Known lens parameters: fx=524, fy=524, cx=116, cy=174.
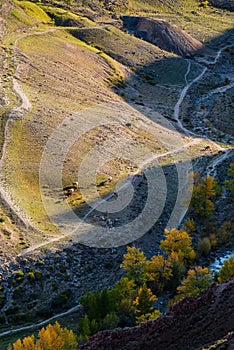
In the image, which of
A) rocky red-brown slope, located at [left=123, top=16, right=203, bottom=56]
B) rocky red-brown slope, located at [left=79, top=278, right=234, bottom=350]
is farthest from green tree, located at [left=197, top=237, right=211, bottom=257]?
rocky red-brown slope, located at [left=123, top=16, right=203, bottom=56]

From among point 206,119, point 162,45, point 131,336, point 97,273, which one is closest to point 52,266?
point 97,273

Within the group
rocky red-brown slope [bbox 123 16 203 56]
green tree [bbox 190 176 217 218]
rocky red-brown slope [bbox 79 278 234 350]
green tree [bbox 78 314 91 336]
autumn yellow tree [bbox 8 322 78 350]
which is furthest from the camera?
rocky red-brown slope [bbox 123 16 203 56]

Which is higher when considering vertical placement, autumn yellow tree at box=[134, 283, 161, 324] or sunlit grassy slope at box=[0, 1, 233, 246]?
sunlit grassy slope at box=[0, 1, 233, 246]

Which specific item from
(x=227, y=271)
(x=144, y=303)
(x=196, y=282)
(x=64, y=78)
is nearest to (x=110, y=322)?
(x=144, y=303)

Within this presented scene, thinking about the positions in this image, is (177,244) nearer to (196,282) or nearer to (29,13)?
(196,282)

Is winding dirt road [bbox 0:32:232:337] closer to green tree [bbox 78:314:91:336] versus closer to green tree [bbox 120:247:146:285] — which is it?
green tree [bbox 78:314:91:336]

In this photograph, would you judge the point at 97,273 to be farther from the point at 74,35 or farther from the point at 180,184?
the point at 74,35

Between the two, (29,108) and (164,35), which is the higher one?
(164,35)
